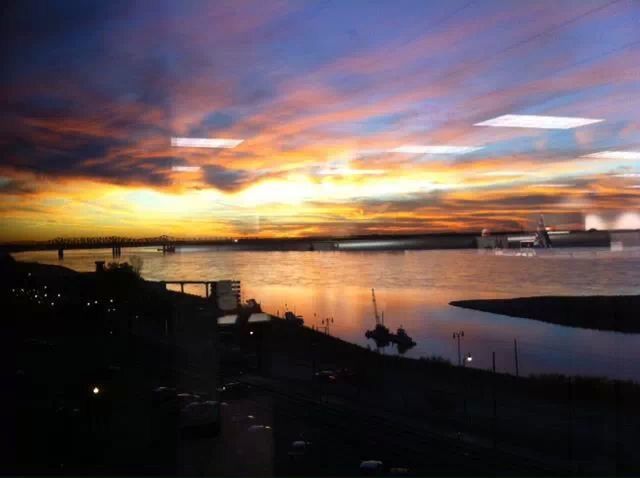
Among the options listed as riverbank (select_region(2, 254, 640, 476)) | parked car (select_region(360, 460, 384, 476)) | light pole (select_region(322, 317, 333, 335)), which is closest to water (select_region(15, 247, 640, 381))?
light pole (select_region(322, 317, 333, 335))

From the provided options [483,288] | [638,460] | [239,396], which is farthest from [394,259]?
[638,460]

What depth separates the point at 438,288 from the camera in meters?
12.8

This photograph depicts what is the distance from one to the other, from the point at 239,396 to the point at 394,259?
6085mm

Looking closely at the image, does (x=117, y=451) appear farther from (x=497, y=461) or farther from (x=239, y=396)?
(x=497, y=461)

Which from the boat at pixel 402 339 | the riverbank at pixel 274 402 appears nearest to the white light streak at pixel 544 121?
the riverbank at pixel 274 402

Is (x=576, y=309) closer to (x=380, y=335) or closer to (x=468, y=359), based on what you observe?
(x=468, y=359)

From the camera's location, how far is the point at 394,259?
10.4m

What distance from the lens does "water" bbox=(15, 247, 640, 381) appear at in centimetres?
689

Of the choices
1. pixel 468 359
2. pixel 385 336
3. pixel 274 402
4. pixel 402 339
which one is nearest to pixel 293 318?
pixel 385 336

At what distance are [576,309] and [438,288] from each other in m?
2.92

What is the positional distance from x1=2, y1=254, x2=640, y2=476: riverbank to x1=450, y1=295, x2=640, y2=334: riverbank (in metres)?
2.42

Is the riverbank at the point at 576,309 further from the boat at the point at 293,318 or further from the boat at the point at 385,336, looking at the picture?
the boat at the point at 293,318

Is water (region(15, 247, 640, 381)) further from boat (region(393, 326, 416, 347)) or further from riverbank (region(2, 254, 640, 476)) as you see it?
riverbank (region(2, 254, 640, 476))

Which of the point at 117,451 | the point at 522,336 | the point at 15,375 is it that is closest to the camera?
the point at 117,451
